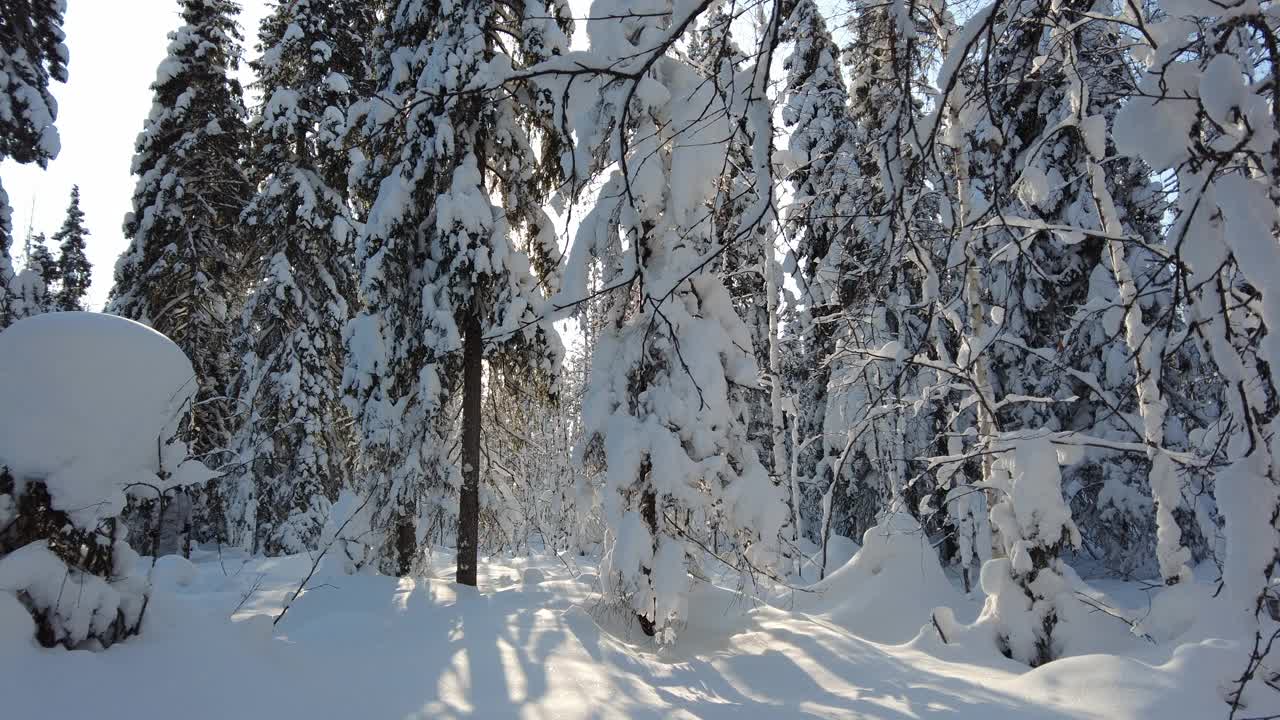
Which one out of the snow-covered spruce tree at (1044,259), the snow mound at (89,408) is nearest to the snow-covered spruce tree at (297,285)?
the snow mound at (89,408)

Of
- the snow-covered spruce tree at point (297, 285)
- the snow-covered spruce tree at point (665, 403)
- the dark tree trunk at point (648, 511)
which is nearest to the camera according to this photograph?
the snow-covered spruce tree at point (665, 403)

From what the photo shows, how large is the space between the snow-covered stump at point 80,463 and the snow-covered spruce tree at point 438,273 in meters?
4.45

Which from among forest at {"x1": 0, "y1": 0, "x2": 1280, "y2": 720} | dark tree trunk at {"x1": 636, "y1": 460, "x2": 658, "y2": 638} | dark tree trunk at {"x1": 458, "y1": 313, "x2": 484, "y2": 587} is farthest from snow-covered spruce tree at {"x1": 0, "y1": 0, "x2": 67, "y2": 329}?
dark tree trunk at {"x1": 636, "y1": 460, "x2": 658, "y2": 638}

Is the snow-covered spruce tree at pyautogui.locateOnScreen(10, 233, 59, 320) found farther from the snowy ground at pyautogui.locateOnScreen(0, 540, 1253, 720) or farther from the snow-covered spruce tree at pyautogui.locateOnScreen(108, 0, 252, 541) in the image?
the snowy ground at pyautogui.locateOnScreen(0, 540, 1253, 720)

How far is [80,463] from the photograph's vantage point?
4184 mm

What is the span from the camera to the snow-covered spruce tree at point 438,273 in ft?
30.0

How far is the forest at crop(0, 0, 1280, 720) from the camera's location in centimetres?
210

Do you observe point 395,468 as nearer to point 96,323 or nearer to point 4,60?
point 96,323

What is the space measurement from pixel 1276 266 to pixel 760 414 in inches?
792

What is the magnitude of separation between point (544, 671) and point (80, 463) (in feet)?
11.1

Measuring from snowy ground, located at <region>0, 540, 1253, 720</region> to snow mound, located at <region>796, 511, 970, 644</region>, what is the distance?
1047 mm

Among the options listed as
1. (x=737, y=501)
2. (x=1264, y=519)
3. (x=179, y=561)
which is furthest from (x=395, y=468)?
(x=1264, y=519)

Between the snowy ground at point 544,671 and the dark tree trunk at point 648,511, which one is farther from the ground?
the dark tree trunk at point 648,511

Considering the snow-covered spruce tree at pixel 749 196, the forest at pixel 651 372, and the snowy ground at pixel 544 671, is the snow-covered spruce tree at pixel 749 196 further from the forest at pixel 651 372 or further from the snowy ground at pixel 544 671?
the snowy ground at pixel 544 671
